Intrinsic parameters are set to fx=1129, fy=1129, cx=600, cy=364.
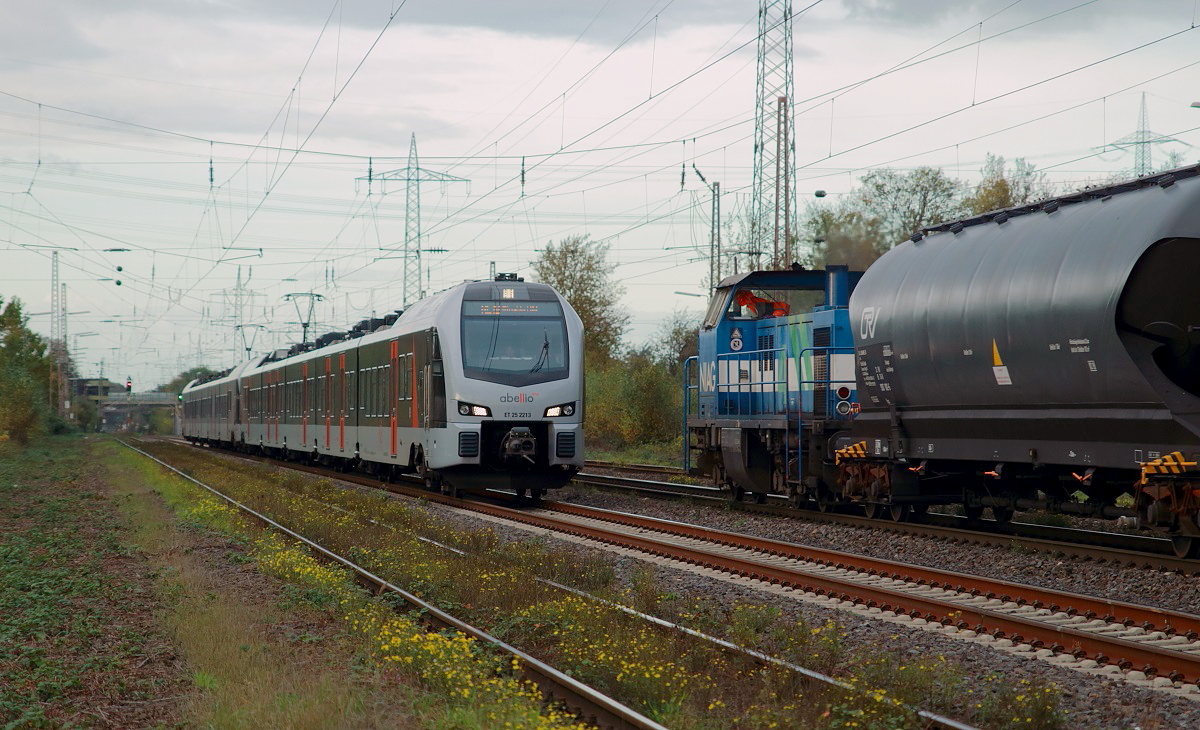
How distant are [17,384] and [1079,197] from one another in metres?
61.5

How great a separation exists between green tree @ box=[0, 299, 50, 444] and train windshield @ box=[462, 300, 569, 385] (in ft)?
150

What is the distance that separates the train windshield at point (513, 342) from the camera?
19.6 metres

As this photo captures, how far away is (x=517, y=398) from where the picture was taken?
19.5 m

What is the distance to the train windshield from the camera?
19609mm

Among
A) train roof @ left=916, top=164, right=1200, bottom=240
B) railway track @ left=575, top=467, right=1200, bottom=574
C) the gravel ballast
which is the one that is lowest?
the gravel ballast

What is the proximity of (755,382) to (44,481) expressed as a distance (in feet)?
73.2

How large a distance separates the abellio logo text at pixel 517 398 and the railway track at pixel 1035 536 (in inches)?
152

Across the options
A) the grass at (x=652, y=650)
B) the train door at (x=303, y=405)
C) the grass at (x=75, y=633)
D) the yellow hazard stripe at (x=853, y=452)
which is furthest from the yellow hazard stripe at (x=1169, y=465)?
the train door at (x=303, y=405)

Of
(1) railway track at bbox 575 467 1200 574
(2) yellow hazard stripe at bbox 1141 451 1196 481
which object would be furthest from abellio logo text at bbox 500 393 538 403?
(2) yellow hazard stripe at bbox 1141 451 1196 481

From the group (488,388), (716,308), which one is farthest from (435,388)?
(716,308)

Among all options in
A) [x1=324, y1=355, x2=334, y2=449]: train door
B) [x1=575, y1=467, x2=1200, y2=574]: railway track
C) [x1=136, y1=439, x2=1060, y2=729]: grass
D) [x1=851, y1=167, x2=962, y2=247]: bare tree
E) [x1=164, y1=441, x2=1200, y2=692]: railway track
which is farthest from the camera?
[x1=851, y1=167, x2=962, y2=247]: bare tree

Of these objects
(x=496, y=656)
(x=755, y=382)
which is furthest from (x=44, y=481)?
(x=496, y=656)

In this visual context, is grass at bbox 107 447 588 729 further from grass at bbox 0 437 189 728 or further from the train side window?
the train side window

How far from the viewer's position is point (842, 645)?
820cm
